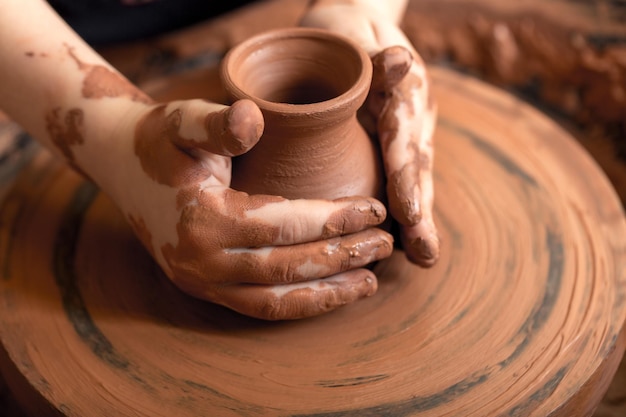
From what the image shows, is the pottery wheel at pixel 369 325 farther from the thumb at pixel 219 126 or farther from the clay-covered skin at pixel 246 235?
the thumb at pixel 219 126

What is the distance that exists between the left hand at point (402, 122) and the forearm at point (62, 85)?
49 cm

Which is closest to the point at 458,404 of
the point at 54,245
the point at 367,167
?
the point at 367,167

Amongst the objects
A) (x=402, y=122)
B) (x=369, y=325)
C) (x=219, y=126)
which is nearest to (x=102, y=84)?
(x=219, y=126)

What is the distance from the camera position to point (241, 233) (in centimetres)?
113

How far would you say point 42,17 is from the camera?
1.40 m

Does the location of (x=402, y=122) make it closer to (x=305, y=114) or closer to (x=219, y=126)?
(x=305, y=114)

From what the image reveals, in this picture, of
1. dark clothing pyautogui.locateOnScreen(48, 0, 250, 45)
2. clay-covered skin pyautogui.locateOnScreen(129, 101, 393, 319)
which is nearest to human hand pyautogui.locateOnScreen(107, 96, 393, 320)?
clay-covered skin pyautogui.locateOnScreen(129, 101, 393, 319)

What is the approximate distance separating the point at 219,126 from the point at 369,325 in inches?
19.6

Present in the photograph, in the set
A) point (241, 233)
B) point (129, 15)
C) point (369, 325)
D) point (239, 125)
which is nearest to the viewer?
point (239, 125)

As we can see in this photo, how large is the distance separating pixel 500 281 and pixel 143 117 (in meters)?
0.80

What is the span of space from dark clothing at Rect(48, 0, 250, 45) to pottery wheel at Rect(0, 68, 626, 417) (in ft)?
2.23

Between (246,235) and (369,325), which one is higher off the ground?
(246,235)

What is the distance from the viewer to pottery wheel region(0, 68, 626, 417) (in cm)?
116

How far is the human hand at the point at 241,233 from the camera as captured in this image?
3.73 ft
